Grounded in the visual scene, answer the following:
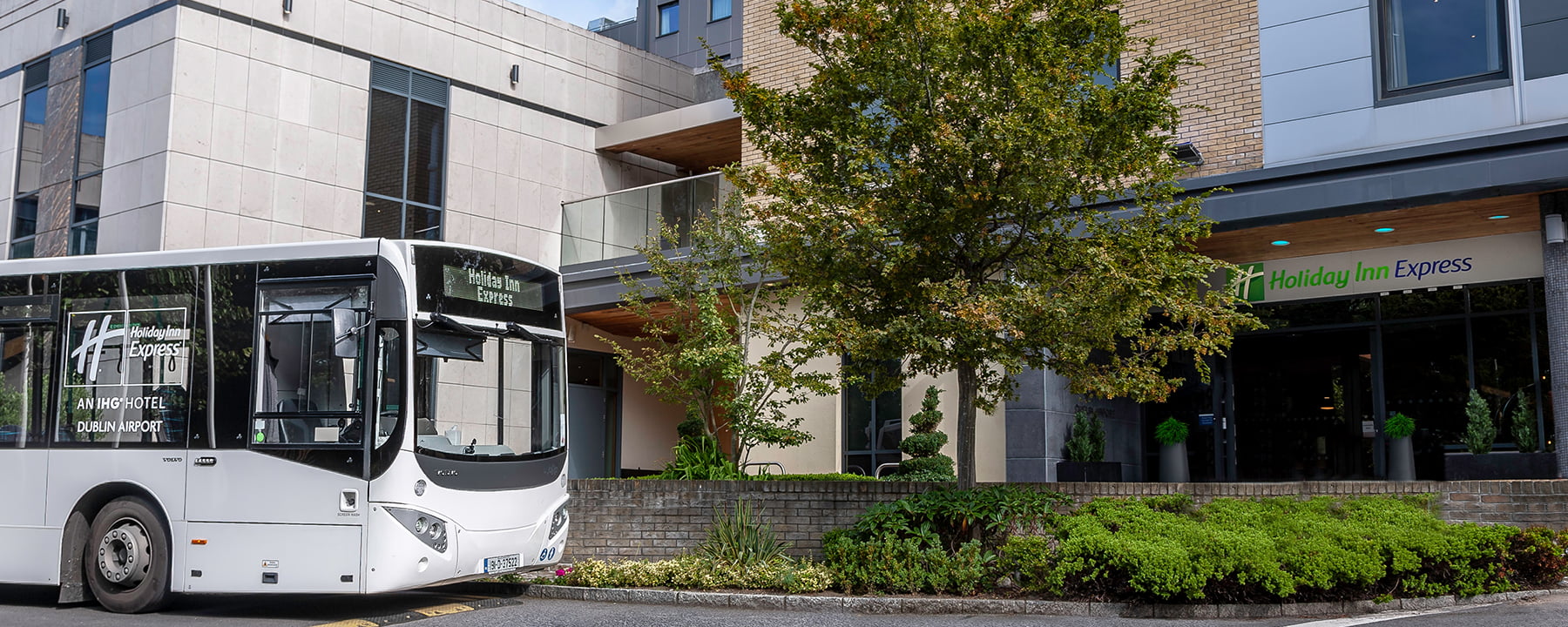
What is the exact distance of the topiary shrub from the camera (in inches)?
642

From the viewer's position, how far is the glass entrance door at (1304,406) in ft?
58.0

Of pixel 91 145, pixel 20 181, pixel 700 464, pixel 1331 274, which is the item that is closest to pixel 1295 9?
pixel 1331 274

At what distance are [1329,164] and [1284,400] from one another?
187 inches

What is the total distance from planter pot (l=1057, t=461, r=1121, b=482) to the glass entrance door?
267cm

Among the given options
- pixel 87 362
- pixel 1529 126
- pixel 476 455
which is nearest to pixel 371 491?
pixel 476 455

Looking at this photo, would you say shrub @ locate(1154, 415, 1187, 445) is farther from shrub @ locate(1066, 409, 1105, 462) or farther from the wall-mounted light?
the wall-mounted light

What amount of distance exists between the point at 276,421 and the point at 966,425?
244 inches

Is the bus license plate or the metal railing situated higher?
the metal railing

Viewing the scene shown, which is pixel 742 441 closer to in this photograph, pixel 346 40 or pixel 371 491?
pixel 371 491

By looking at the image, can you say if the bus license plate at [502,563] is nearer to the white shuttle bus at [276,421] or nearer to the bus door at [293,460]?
the white shuttle bus at [276,421]

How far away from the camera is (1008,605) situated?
10.4 meters

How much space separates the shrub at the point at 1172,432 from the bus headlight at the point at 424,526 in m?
11.5

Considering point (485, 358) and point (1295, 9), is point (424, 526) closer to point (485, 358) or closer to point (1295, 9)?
point (485, 358)

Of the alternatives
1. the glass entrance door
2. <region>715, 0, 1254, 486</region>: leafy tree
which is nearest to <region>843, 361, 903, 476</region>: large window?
the glass entrance door
